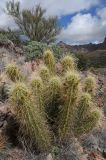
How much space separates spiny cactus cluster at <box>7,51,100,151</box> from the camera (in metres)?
6.37

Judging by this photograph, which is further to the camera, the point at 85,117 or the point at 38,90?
the point at 85,117

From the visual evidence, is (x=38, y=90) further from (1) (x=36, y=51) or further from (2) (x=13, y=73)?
(1) (x=36, y=51)

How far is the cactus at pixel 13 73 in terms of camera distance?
7.44 m

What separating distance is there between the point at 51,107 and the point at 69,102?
2.24 ft

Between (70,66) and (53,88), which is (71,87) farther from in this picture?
(70,66)

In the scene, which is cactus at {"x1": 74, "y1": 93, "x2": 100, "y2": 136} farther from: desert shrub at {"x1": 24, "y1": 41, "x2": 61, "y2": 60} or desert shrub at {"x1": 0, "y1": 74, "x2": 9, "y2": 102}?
desert shrub at {"x1": 24, "y1": 41, "x2": 61, "y2": 60}

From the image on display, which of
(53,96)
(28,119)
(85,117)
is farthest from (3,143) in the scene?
(85,117)

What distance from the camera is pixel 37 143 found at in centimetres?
675

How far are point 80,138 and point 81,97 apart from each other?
3.40ft

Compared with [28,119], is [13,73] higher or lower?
higher

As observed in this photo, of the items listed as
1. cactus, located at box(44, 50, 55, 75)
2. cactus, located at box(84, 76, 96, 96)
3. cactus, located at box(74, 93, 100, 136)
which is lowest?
cactus, located at box(74, 93, 100, 136)

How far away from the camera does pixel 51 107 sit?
24.1 feet

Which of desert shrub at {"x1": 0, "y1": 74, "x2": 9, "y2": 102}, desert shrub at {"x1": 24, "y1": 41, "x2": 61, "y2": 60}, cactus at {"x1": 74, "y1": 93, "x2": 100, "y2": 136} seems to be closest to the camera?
cactus at {"x1": 74, "y1": 93, "x2": 100, "y2": 136}

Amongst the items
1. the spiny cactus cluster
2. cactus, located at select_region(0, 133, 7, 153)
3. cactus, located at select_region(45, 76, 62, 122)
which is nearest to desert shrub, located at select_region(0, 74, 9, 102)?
the spiny cactus cluster
